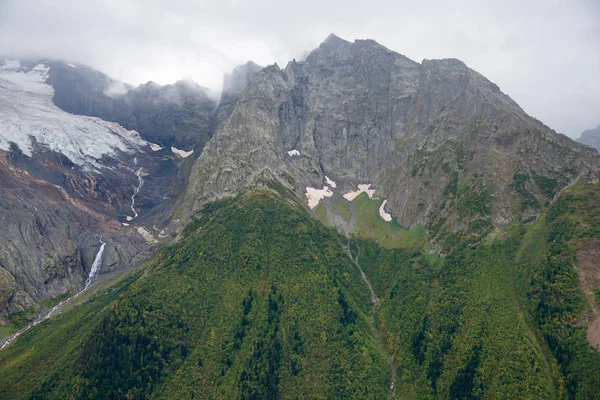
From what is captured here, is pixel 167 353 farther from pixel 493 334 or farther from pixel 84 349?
pixel 493 334

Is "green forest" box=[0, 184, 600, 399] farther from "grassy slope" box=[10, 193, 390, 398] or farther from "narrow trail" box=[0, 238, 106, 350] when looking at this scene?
"narrow trail" box=[0, 238, 106, 350]

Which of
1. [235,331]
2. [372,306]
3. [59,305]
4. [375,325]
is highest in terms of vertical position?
[372,306]

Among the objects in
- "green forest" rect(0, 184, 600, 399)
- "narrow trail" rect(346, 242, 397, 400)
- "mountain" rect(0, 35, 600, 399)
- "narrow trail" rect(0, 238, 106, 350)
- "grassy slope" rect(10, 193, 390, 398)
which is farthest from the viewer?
"narrow trail" rect(0, 238, 106, 350)

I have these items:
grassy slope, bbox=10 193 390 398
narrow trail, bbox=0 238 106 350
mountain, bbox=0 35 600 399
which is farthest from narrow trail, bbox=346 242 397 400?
narrow trail, bbox=0 238 106 350

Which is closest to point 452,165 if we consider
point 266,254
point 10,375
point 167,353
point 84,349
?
point 266,254

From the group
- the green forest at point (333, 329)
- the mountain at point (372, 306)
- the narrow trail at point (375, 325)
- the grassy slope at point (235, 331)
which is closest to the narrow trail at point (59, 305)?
the mountain at point (372, 306)

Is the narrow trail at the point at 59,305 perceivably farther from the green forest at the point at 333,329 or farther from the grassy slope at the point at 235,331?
the grassy slope at the point at 235,331

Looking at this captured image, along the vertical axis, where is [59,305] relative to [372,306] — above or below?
below

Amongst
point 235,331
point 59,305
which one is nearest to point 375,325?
point 235,331

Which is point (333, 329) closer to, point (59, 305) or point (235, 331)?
point (235, 331)

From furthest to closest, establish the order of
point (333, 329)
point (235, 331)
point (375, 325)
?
point (375, 325), point (235, 331), point (333, 329)
